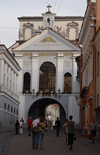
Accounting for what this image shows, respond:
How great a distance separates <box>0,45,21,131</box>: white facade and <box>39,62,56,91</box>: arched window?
140 inches

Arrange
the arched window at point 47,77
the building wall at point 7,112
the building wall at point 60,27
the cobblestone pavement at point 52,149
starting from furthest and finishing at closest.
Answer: the building wall at point 60,27, the arched window at point 47,77, the building wall at point 7,112, the cobblestone pavement at point 52,149

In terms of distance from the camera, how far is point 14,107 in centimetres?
4819

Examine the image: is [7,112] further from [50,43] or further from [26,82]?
[50,43]

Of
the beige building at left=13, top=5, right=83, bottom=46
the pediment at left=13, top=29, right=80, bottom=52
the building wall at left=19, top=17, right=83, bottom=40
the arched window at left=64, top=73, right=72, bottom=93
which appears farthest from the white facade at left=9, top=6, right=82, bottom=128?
the building wall at left=19, top=17, right=83, bottom=40

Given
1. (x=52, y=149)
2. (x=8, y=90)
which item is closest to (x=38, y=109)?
(x=8, y=90)

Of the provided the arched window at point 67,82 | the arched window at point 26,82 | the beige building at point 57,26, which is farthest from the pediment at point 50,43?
the beige building at point 57,26

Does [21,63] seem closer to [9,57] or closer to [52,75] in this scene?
[52,75]

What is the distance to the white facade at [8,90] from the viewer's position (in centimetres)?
3931

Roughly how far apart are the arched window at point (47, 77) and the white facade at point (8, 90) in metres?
3.56

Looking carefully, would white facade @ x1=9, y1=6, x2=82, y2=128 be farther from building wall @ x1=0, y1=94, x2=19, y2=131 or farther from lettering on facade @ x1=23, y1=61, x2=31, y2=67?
building wall @ x1=0, y1=94, x2=19, y2=131

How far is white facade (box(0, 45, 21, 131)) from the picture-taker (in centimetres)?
3931

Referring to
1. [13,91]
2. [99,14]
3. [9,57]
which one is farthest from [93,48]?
[13,91]

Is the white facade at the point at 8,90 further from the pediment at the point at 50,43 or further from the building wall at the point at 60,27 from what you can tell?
the building wall at the point at 60,27

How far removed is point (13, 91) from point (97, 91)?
22.9m
